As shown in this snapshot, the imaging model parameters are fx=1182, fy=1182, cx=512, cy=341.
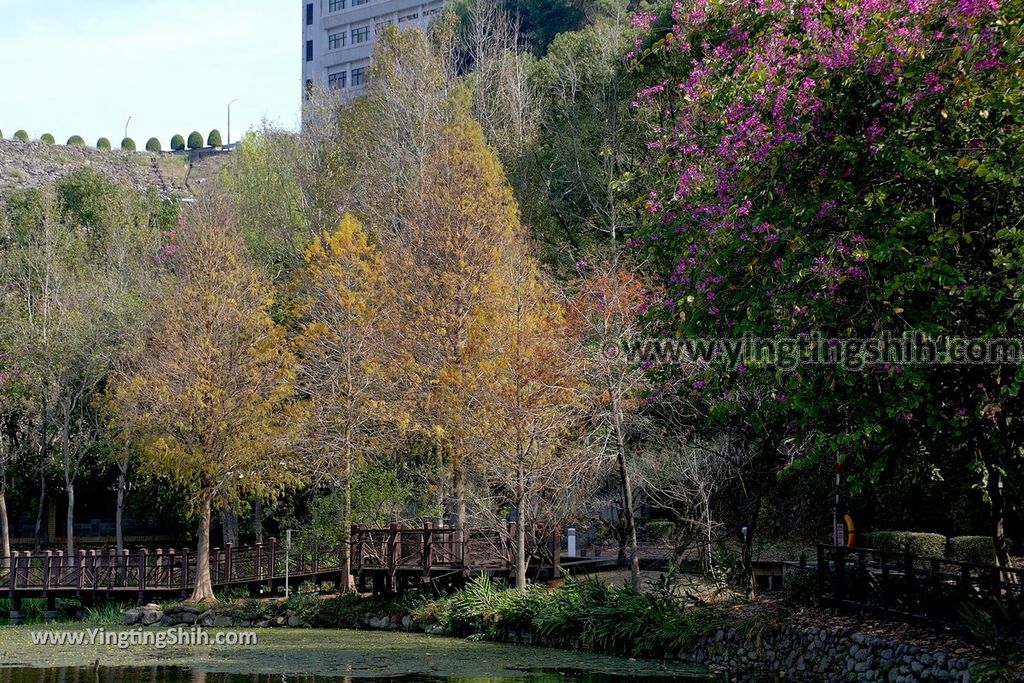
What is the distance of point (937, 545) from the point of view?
2747cm

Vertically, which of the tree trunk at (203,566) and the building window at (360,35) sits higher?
the building window at (360,35)

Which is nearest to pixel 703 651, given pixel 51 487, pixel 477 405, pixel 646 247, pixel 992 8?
pixel 646 247

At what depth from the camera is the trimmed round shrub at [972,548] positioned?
25859 mm

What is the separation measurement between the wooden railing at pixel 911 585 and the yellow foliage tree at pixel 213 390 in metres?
16.7

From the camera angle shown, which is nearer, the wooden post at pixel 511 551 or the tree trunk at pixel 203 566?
the wooden post at pixel 511 551

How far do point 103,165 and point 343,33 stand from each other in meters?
38.8

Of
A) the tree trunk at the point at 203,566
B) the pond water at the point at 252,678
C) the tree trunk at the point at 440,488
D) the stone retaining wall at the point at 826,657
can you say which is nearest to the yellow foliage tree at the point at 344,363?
the tree trunk at the point at 440,488

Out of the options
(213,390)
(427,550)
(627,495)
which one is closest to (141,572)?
(213,390)

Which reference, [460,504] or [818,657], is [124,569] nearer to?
[460,504]

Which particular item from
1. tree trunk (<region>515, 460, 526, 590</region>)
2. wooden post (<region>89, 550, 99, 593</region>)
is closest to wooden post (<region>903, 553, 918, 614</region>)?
tree trunk (<region>515, 460, 526, 590</region>)

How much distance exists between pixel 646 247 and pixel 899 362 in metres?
5.15

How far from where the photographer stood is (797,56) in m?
15.5

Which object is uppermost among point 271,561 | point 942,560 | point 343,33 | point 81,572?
point 343,33

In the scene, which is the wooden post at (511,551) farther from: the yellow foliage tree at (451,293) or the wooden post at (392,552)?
the wooden post at (392,552)
